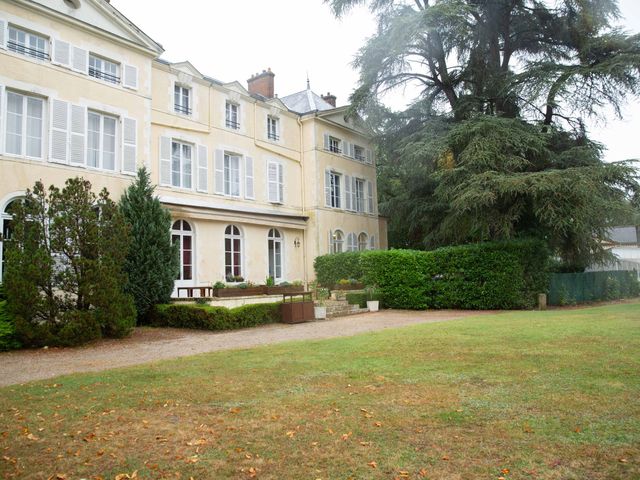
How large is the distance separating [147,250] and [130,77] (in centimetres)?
555

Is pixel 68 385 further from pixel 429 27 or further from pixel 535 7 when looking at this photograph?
pixel 535 7

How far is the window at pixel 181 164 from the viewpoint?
16109 millimetres

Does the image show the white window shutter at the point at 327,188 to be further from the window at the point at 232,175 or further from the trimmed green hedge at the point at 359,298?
the trimmed green hedge at the point at 359,298

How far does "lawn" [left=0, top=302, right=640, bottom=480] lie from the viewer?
3090 mm

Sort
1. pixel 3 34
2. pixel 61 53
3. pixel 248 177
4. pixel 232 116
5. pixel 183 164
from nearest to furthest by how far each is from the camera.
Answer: pixel 3 34, pixel 61 53, pixel 183 164, pixel 232 116, pixel 248 177

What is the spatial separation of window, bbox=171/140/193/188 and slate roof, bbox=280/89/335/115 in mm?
7455

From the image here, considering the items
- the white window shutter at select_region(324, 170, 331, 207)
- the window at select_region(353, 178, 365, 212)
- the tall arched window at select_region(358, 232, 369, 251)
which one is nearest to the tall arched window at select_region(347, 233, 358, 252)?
the tall arched window at select_region(358, 232, 369, 251)

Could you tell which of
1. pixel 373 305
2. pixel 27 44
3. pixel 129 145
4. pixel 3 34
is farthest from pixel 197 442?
pixel 373 305

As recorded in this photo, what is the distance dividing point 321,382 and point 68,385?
113 inches

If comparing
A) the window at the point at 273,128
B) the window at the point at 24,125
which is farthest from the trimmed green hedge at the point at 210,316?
the window at the point at 273,128

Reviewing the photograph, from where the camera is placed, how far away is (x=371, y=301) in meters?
16.8

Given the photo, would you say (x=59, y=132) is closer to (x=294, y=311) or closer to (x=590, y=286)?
(x=294, y=311)

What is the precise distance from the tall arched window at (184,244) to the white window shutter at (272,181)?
430 centimetres

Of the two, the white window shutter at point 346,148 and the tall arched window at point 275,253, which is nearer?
the tall arched window at point 275,253
